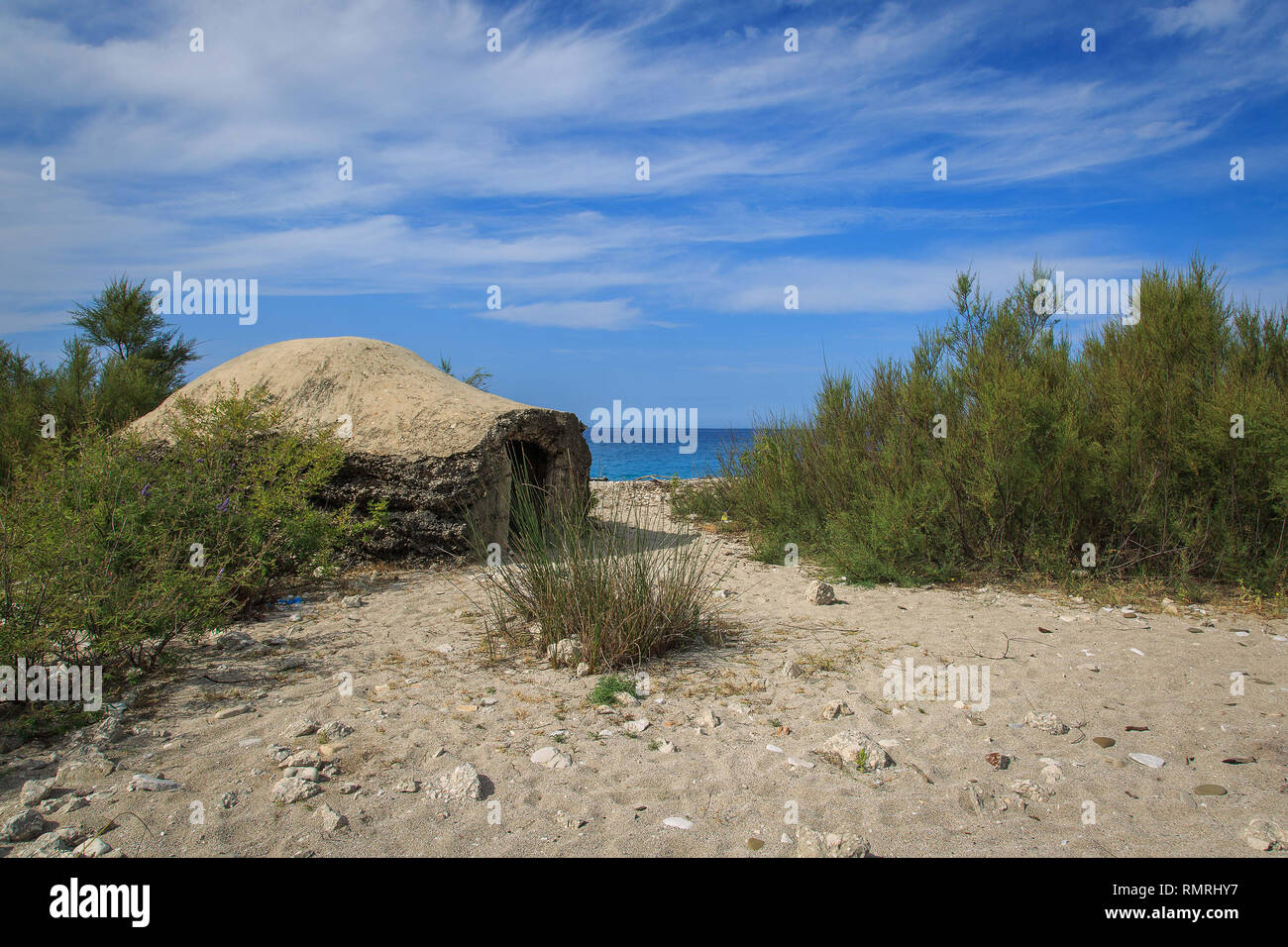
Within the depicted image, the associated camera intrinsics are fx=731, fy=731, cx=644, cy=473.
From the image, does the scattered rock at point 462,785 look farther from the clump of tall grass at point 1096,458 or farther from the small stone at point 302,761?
the clump of tall grass at point 1096,458

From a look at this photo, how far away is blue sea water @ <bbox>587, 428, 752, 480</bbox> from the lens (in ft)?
35.3

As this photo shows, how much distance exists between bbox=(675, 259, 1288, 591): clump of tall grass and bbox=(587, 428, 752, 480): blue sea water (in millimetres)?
3215

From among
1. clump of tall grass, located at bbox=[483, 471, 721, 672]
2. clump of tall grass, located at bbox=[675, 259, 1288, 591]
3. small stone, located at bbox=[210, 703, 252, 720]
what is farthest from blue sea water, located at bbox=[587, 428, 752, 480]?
small stone, located at bbox=[210, 703, 252, 720]

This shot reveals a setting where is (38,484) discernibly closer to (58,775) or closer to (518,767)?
(58,775)

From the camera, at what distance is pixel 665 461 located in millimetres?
42719

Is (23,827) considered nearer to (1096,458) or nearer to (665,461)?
(1096,458)

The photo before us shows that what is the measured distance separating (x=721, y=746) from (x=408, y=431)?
16.7 feet

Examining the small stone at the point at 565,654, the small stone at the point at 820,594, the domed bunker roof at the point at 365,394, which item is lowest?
the small stone at the point at 565,654

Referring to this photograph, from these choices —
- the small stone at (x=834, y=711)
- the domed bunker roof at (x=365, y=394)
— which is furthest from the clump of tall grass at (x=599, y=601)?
the domed bunker roof at (x=365, y=394)

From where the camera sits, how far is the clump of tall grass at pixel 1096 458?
231 inches

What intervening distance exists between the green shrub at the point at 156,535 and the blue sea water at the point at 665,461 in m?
3.75

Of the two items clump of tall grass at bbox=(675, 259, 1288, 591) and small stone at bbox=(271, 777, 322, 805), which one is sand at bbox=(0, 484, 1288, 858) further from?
clump of tall grass at bbox=(675, 259, 1288, 591)
